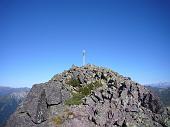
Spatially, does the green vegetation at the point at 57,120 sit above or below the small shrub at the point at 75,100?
below

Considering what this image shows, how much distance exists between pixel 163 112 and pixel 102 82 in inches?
458

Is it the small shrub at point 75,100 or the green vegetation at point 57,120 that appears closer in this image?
the green vegetation at point 57,120

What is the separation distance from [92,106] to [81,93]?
4.92 metres

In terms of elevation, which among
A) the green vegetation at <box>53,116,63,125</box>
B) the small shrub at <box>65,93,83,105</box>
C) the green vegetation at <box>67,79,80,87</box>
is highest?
the green vegetation at <box>67,79,80,87</box>

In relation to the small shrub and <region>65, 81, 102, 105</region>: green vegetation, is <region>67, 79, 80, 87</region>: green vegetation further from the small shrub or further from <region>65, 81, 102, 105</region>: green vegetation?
the small shrub

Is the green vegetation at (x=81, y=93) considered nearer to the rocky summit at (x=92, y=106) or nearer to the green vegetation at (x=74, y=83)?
the rocky summit at (x=92, y=106)

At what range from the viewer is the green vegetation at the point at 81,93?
118ft

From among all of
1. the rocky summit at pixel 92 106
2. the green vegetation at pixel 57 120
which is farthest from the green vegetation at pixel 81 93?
the green vegetation at pixel 57 120

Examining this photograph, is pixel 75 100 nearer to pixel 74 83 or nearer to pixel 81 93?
pixel 81 93

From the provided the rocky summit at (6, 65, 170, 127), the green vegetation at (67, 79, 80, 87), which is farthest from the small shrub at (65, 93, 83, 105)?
the green vegetation at (67, 79, 80, 87)

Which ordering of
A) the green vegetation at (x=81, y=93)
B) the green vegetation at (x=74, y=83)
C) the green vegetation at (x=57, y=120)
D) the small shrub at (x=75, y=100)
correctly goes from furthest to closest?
1. the green vegetation at (x=74, y=83)
2. the green vegetation at (x=81, y=93)
3. the small shrub at (x=75, y=100)
4. the green vegetation at (x=57, y=120)

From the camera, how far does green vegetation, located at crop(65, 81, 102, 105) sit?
118 feet

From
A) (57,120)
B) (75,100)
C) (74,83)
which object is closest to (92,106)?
(75,100)

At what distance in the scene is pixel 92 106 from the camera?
35.0m
